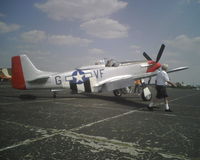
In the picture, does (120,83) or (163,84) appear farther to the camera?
(120,83)

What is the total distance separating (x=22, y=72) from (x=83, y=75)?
4.01 metres

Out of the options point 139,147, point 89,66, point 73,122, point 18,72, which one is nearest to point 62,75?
point 89,66

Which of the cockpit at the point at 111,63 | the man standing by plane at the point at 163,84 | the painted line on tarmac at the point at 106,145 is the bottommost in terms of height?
the painted line on tarmac at the point at 106,145

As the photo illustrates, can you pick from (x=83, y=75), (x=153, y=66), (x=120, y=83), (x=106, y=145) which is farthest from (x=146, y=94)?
(x=106, y=145)

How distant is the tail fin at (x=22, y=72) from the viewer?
9.84 m

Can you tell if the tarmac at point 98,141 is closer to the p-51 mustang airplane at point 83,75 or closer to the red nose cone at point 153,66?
the p-51 mustang airplane at point 83,75

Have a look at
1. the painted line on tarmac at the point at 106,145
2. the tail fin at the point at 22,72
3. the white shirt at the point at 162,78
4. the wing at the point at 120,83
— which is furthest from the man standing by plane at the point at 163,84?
the tail fin at the point at 22,72

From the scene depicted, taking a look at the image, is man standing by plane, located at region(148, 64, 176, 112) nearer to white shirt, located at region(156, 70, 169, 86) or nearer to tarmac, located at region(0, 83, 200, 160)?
white shirt, located at region(156, 70, 169, 86)

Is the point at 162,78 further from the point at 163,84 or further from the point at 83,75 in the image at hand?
the point at 83,75

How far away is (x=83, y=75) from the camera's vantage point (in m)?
10.5

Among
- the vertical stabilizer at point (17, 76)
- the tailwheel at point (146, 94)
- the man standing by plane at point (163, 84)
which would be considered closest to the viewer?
the man standing by plane at point (163, 84)

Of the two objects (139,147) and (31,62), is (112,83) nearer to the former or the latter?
(31,62)

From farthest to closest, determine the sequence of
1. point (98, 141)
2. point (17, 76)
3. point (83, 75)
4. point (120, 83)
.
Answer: point (83, 75), point (17, 76), point (120, 83), point (98, 141)

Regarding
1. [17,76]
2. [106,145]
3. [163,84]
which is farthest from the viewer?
[17,76]
